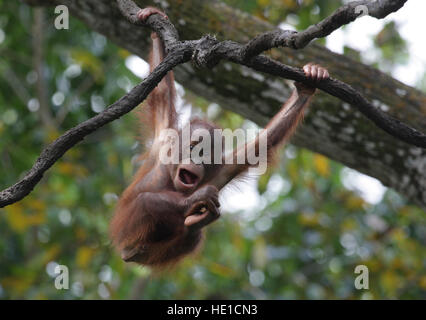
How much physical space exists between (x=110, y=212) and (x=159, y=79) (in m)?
3.18

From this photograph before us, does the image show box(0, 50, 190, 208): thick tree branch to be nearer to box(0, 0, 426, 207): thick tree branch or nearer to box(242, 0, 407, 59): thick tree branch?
box(0, 0, 426, 207): thick tree branch

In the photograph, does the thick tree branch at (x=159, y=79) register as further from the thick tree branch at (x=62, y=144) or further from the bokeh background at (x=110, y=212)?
the bokeh background at (x=110, y=212)

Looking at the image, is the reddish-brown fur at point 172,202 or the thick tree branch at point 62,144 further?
the reddish-brown fur at point 172,202

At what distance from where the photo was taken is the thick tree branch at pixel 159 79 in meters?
2.00

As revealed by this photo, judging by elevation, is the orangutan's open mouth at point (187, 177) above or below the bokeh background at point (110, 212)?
above

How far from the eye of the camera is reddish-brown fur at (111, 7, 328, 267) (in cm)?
295

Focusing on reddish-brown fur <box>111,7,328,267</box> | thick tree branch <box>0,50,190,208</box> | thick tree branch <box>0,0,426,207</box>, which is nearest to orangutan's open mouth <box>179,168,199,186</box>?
reddish-brown fur <box>111,7,328,267</box>

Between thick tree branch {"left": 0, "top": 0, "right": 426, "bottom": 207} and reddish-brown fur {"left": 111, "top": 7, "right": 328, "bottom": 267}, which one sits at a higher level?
thick tree branch {"left": 0, "top": 0, "right": 426, "bottom": 207}

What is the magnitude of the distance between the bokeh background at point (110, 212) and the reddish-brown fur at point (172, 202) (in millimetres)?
1707

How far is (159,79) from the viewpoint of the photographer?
215 centimetres

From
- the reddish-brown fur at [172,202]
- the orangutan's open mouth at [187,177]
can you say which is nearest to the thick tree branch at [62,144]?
the reddish-brown fur at [172,202]

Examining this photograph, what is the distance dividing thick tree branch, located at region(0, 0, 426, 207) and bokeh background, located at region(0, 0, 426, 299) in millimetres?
2663
